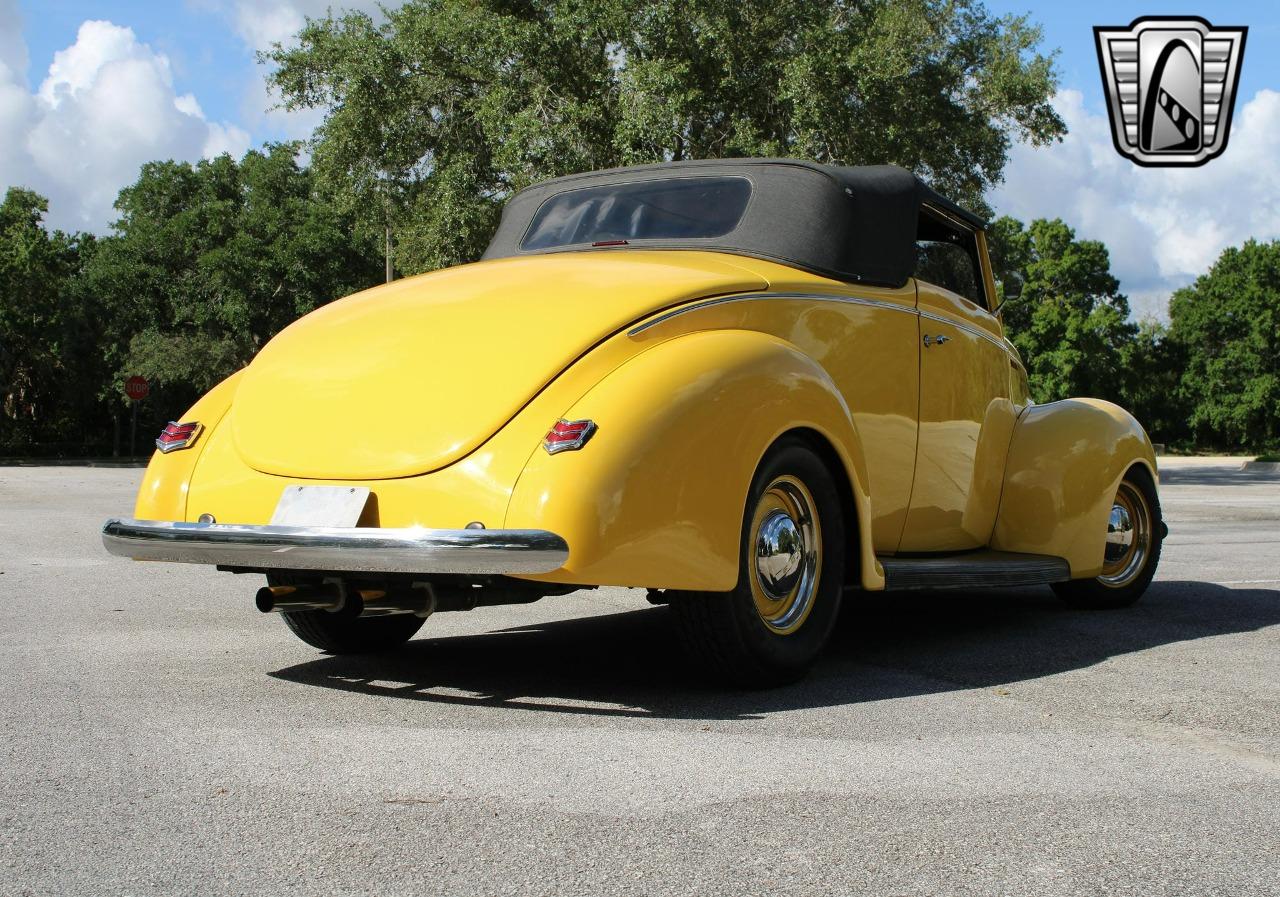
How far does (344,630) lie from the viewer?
5.31 m

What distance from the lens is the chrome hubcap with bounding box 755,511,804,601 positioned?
14.6ft

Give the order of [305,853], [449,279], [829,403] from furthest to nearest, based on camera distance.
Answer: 1. [449,279]
2. [829,403]
3. [305,853]

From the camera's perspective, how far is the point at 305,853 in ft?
8.88

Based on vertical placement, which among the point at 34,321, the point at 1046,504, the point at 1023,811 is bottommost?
the point at 1023,811

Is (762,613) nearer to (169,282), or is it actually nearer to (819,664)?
(819,664)

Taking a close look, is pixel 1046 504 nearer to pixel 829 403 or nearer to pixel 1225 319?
pixel 829 403

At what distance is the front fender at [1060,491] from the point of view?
20.9 ft

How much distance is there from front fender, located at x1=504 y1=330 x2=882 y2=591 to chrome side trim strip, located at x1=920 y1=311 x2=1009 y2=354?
1624 millimetres

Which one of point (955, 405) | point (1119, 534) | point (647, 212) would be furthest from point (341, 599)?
point (1119, 534)

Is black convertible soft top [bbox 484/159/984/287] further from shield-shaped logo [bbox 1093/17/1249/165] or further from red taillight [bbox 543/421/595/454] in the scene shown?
shield-shaped logo [bbox 1093/17/1249/165]

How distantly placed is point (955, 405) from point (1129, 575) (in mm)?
1798

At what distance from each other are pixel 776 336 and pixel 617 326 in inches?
29.5

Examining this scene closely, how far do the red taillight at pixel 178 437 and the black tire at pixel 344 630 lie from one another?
63 centimetres

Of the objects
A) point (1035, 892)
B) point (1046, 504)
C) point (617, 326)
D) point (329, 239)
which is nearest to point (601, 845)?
Answer: point (1035, 892)
